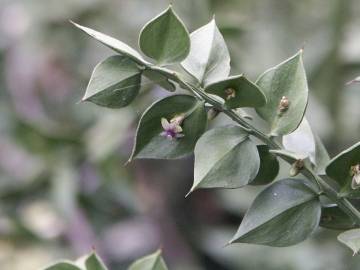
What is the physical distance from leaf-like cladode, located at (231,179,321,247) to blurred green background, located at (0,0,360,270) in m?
0.48

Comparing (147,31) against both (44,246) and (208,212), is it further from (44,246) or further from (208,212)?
(208,212)

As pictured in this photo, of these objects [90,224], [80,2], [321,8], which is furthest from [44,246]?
[321,8]

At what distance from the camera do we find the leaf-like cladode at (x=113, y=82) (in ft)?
1.37

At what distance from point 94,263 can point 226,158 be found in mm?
120

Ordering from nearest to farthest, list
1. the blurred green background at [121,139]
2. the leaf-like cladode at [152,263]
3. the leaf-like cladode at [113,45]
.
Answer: the leaf-like cladode at [113,45] < the leaf-like cladode at [152,263] < the blurred green background at [121,139]

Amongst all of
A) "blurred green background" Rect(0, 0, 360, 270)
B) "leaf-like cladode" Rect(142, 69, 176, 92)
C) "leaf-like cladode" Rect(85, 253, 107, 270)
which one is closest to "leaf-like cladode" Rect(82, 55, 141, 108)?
"leaf-like cladode" Rect(142, 69, 176, 92)

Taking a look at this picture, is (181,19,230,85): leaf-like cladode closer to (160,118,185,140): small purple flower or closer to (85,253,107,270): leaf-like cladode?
(160,118,185,140): small purple flower

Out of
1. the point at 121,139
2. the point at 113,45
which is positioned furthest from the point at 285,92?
the point at 121,139

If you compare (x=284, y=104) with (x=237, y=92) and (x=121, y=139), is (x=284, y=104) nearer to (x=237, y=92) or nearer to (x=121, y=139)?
(x=237, y=92)

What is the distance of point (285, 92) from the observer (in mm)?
456

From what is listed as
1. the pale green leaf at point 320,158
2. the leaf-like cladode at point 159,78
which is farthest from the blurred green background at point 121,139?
the leaf-like cladode at point 159,78

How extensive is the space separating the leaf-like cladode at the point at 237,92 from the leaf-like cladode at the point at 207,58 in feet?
0.04

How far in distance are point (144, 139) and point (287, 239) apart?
10 centimetres

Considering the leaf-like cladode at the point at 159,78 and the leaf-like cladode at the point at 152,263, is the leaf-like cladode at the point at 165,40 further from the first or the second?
the leaf-like cladode at the point at 152,263
